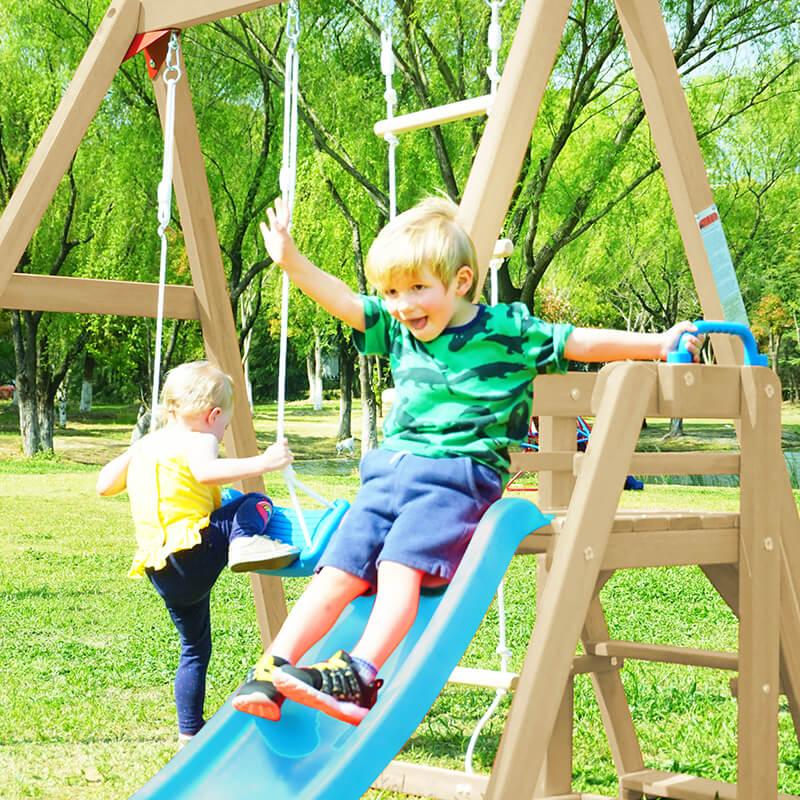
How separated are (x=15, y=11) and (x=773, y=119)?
1472cm

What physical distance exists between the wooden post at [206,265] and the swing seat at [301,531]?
68 cm

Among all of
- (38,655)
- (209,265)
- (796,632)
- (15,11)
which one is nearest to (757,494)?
(796,632)

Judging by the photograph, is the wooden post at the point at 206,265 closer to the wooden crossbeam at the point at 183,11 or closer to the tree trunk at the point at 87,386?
the wooden crossbeam at the point at 183,11

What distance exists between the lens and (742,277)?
86.6 ft

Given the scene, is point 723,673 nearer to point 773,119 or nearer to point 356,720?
point 356,720

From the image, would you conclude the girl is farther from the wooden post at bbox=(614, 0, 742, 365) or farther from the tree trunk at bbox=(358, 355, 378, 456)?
the tree trunk at bbox=(358, 355, 378, 456)

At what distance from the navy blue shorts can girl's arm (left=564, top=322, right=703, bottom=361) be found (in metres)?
0.39

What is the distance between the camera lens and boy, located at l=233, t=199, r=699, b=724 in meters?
2.76

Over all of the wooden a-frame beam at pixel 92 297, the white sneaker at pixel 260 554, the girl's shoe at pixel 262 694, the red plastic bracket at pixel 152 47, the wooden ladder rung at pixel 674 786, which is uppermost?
the red plastic bracket at pixel 152 47

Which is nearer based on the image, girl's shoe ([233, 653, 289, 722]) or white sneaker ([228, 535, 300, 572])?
girl's shoe ([233, 653, 289, 722])

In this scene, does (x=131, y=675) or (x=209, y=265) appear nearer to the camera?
(x=209, y=265)

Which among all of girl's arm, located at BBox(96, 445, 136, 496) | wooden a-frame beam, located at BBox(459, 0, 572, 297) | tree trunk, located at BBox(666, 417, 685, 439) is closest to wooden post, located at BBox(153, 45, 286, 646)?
girl's arm, located at BBox(96, 445, 136, 496)

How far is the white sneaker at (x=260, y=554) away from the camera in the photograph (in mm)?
3264

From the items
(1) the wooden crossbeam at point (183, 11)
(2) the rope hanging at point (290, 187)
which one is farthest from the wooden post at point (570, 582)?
(1) the wooden crossbeam at point (183, 11)
